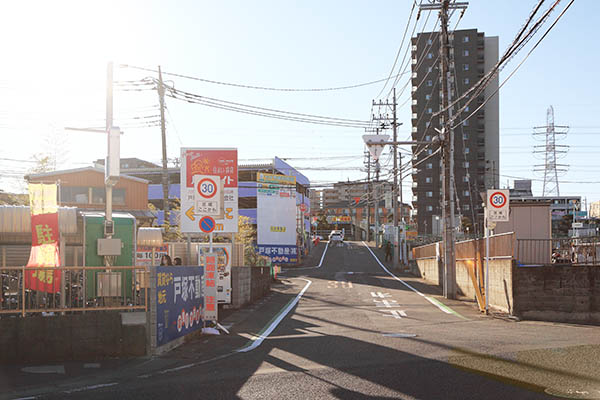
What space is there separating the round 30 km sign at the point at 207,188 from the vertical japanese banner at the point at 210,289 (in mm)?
1535

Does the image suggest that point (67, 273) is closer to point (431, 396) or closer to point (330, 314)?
point (431, 396)

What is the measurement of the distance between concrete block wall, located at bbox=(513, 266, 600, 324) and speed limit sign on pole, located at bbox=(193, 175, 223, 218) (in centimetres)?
849

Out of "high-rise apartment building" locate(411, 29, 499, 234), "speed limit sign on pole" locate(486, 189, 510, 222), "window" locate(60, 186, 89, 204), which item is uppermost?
"high-rise apartment building" locate(411, 29, 499, 234)

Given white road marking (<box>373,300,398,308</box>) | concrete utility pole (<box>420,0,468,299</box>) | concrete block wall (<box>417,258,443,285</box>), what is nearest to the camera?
white road marking (<box>373,300,398,308</box>)

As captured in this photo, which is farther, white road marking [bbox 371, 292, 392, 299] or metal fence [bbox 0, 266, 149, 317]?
white road marking [bbox 371, 292, 392, 299]

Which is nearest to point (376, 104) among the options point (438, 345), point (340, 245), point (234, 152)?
point (340, 245)

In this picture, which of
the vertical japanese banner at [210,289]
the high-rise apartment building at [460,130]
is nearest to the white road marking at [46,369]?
the vertical japanese banner at [210,289]

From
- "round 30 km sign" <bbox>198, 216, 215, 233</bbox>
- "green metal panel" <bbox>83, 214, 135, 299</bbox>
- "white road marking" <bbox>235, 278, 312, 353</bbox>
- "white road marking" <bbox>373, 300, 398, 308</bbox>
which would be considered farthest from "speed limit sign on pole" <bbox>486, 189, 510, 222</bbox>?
"green metal panel" <bbox>83, 214, 135, 299</bbox>

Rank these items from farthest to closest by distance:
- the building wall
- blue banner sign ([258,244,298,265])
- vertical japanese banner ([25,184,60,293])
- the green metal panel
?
blue banner sign ([258,244,298,265])
the building wall
vertical japanese banner ([25,184,60,293])
the green metal panel

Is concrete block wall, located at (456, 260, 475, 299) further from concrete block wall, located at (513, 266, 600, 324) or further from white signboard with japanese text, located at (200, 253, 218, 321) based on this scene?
white signboard with japanese text, located at (200, 253, 218, 321)

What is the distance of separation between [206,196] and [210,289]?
7.65 ft

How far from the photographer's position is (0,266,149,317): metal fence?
396 inches

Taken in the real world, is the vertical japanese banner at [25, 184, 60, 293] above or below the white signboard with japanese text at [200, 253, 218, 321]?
above

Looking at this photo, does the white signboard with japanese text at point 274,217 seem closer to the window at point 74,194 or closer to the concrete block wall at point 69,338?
the window at point 74,194
